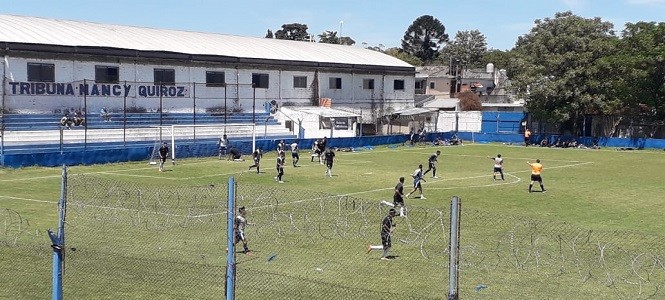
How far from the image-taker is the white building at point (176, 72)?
53.2 meters

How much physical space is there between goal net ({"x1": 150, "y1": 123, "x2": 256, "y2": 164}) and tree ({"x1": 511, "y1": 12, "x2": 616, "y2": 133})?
87.3 feet

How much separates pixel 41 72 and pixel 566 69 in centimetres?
4270

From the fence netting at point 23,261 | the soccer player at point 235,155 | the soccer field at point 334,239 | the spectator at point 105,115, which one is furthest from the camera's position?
the spectator at point 105,115

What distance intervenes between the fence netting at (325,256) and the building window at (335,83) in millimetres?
47850

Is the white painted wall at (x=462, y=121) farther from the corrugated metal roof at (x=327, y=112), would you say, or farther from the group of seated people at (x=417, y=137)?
the corrugated metal roof at (x=327, y=112)

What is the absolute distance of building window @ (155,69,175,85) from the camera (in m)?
60.4

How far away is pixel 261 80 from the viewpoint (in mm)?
67938

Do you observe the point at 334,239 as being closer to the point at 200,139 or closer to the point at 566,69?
the point at 200,139

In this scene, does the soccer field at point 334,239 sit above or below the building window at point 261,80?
below

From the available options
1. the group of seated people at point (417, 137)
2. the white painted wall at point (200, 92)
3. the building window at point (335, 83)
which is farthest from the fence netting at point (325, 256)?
the building window at point (335, 83)

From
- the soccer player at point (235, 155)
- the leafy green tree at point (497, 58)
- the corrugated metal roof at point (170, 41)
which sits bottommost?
the soccer player at point (235, 155)

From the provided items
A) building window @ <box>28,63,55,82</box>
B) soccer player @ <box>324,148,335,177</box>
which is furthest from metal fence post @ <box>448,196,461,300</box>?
building window @ <box>28,63,55,82</box>

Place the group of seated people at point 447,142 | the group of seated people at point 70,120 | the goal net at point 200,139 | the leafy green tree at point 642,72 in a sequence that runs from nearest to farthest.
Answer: the goal net at point 200,139 → the group of seated people at point 70,120 → the leafy green tree at point 642,72 → the group of seated people at point 447,142

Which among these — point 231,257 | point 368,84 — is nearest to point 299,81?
point 368,84
